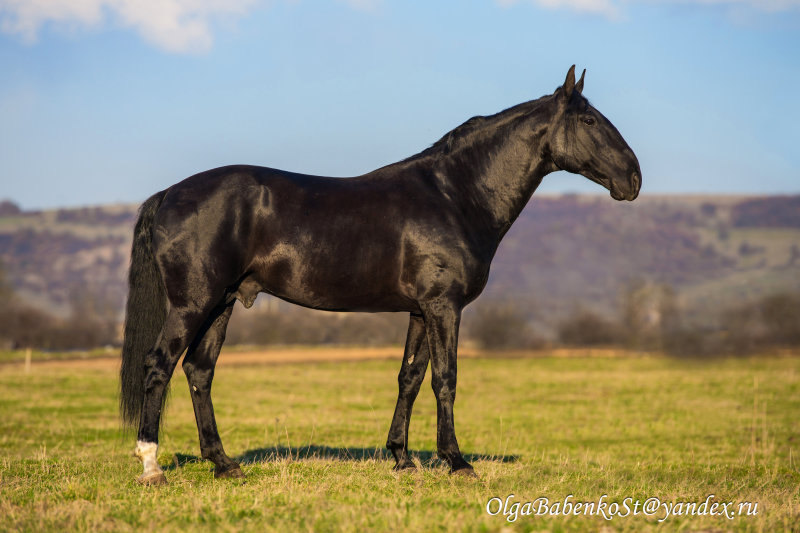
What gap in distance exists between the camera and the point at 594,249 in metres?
159

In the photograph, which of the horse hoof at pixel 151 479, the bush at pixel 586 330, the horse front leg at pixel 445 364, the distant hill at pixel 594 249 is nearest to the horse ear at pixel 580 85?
the horse front leg at pixel 445 364

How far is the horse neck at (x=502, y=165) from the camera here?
8.02m

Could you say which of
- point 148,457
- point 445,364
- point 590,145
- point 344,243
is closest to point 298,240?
point 344,243

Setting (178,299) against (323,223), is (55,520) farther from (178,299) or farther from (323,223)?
(323,223)

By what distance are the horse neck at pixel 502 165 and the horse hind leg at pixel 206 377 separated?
8.96ft

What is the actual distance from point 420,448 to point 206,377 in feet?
30.0

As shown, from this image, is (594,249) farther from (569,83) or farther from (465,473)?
(465,473)

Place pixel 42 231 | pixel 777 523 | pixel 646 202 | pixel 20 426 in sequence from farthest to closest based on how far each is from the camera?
1. pixel 646 202
2. pixel 42 231
3. pixel 20 426
4. pixel 777 523

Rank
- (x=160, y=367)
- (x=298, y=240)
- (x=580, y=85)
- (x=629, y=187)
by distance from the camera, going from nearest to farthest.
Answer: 1. (x=160, y=367)
2. (x=298, y=240)
3. (x=629, y=187)
4. (x=580, y=85)

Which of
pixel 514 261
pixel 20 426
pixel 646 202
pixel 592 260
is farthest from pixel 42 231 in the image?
pixel 20 426

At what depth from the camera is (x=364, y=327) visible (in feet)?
211

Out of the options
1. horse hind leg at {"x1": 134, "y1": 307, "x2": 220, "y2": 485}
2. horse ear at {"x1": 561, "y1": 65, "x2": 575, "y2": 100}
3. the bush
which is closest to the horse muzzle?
horse ear at {"x1": 561, "y1": 65, "x2": 575, "y2": 100}

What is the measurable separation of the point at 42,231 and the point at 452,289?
156m

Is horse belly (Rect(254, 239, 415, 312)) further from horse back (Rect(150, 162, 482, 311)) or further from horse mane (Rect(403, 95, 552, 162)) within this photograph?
horse mane (Rect(403, 95, 552, 162))
